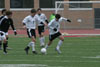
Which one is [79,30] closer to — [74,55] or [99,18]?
[99,18]

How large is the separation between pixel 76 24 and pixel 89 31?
2.08 m

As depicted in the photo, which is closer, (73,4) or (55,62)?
(55,62)

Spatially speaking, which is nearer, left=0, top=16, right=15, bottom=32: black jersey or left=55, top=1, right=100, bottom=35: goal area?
left=0, top=16, right=15, bottom=32: black jersey

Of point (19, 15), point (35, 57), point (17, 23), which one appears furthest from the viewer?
point (19, 15)

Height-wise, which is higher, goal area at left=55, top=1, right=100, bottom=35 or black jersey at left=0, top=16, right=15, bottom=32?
black jersey at left=0, top=16, right=15, bottom=32

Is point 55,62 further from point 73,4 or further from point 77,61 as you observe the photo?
point 73,4

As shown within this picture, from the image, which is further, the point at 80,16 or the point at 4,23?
the point at 80,16

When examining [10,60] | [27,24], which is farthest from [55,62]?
[27,24]

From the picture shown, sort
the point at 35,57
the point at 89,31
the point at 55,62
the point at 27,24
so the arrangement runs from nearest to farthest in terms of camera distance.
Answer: the point at 55,62, the point at 35,57, the point at 27,24, the point at 89,31

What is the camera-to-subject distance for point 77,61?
43.8 feet

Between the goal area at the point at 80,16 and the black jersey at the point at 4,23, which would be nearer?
the black jersey at the point at 4,23

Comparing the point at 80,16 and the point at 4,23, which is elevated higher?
the point at 4,23

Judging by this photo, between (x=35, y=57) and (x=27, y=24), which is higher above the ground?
(x=27, y=24)

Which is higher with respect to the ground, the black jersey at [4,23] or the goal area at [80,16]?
the black jersey at [4,23]
